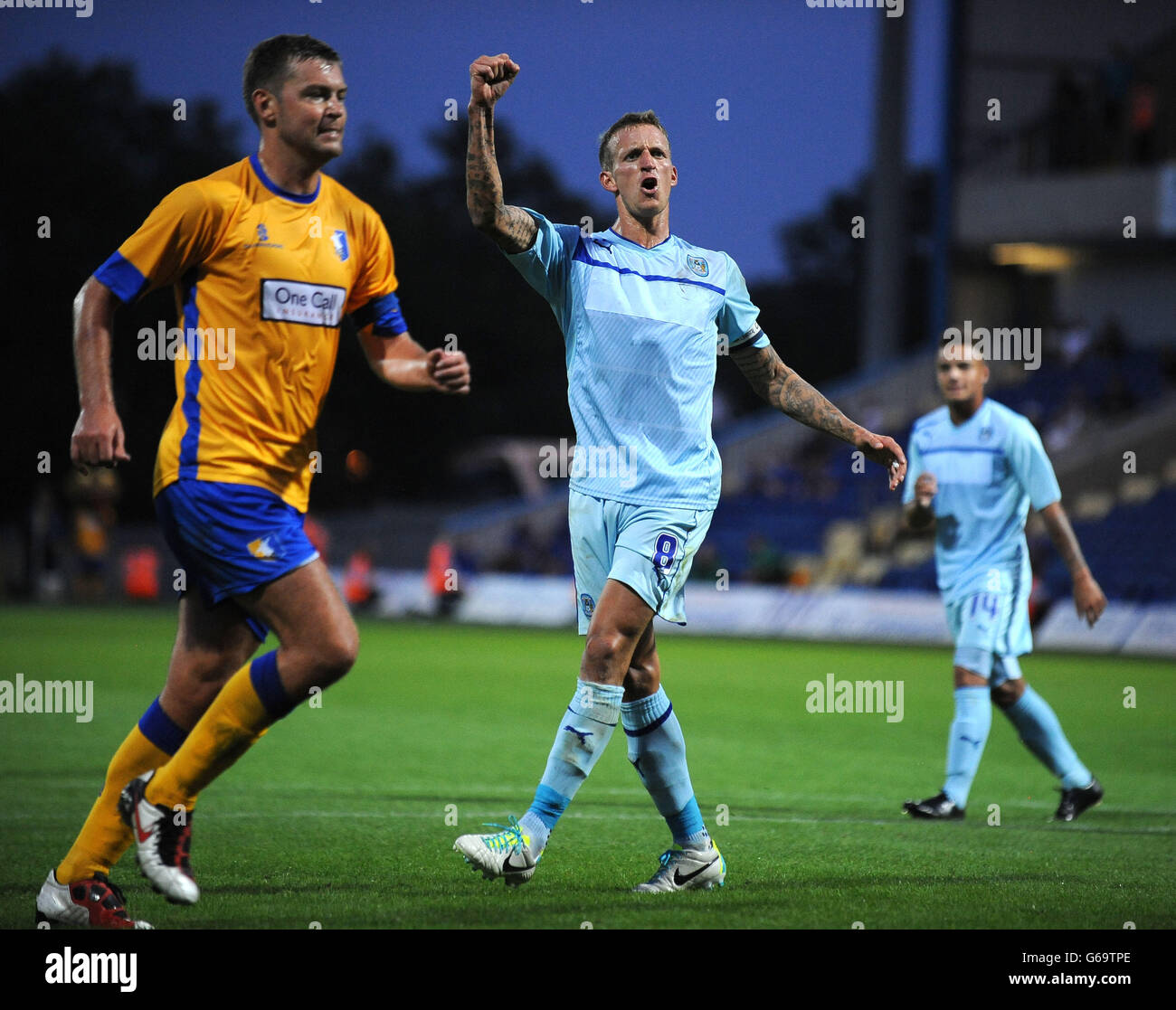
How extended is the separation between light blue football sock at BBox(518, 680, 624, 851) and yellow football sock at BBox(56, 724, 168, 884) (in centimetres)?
125

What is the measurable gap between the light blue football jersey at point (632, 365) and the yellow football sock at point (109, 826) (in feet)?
5.66

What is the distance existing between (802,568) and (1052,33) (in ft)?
52.6

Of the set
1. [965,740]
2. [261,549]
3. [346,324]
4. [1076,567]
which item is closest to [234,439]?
[261,549]

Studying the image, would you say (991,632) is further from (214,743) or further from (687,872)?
(214,743)

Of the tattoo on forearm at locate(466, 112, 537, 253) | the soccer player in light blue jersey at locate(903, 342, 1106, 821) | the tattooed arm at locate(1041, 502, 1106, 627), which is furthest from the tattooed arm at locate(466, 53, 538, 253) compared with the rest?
the tattooed arm at locate(1041, 502, 1106, 627)

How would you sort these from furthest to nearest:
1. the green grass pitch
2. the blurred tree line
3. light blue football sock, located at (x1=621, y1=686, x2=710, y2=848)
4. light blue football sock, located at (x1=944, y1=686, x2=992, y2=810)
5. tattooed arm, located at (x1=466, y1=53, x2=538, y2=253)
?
the blurred tree line < light blue football sock, located at (x1=944, y1=686, x2=992, y2=810) < light blue football sock, located at (x1=621, y1=686, x2=710, y2=848) < the green grass pitch < tattooed arm, located at (x1=466, y1=53, x2=538, y2=253)

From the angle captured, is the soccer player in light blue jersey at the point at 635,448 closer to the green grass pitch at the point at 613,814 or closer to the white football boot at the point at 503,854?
the white football boot at the point at 503,854

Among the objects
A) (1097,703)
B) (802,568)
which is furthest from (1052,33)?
(1097,703)

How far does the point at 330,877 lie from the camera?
561cm

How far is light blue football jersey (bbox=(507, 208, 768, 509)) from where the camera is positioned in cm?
537

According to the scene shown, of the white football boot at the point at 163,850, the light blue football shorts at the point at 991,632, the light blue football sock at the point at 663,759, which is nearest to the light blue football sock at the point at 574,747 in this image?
the light blue football sock at the point at 663,759

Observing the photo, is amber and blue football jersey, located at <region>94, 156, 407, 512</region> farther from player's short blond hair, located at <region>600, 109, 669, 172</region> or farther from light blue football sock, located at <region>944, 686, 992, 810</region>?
light blue football sock, located at <region>944, 686, 992, 810</region>

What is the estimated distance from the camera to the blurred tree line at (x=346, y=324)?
37.5 meters

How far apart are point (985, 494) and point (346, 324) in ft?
100
